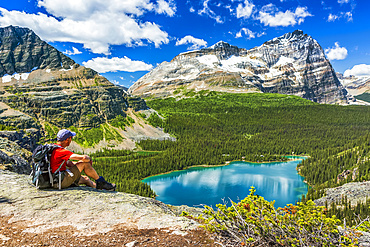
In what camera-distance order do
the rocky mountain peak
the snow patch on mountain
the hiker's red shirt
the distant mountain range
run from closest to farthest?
the hiker's red shirt, the distant mountain range, the snow patch on mountain, the rocky mountain peak

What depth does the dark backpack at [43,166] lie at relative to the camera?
22.1 feet

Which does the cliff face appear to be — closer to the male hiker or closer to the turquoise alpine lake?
the turquoise alpine lake

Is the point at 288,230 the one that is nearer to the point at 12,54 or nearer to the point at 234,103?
the point at 12,54

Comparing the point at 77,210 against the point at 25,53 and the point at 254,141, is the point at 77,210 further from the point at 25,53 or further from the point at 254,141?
the point at 25,53

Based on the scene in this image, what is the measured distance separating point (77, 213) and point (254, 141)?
365 ft

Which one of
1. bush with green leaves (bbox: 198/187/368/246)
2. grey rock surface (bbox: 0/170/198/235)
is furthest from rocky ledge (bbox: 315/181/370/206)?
grey rock surface (bbox: 0/170/198/235)

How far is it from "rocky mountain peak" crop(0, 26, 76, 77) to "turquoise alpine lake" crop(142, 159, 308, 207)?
88.2m

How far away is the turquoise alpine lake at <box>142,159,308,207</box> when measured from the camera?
159 feet

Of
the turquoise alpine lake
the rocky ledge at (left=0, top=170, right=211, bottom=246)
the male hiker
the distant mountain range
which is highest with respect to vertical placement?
the distant mountain range

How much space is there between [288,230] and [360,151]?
69826 mm

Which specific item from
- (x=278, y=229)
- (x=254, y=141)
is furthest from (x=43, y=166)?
(x=254, y=141)

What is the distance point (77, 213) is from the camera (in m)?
6.25

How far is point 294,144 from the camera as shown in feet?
354

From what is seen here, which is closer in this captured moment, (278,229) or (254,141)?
(278,229)
